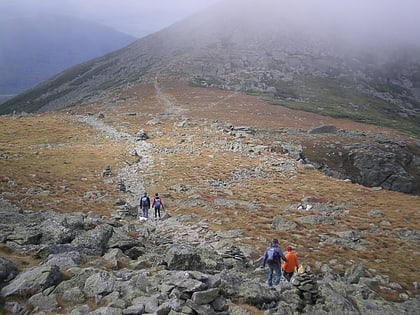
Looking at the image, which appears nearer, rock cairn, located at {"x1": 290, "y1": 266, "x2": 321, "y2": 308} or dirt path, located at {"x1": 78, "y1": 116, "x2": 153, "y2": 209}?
rock cairn, located at {"x1": 290, "y1": 266, "x2": 321, "y2": 308}

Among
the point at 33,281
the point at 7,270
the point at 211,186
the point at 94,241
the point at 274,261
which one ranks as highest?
the point at 7,270

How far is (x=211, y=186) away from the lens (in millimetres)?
43219

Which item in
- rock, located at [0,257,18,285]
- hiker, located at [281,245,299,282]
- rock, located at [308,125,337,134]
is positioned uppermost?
rock, located at [0,257,18,285]

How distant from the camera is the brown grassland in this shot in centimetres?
2805

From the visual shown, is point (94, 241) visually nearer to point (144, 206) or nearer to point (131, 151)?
point (144, 206)

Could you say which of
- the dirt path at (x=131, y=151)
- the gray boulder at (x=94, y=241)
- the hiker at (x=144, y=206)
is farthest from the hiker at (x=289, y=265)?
the dirt path at (x=131, y=151)

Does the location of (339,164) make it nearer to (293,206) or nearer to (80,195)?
(293,206)

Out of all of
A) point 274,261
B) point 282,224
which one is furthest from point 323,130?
point 274,261

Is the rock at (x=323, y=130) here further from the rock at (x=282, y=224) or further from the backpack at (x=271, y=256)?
the backpack at (x=271, y=256)

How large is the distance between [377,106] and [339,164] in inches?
4678

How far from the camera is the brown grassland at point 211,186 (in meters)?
28.0

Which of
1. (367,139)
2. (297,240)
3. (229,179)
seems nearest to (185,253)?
(297,240)

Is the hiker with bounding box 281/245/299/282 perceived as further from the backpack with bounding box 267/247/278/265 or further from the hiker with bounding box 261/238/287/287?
the backpack with bounding box 267/247/278/265

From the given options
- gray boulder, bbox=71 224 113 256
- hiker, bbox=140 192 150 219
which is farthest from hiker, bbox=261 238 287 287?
hiker, bbox=140 192 150 219
